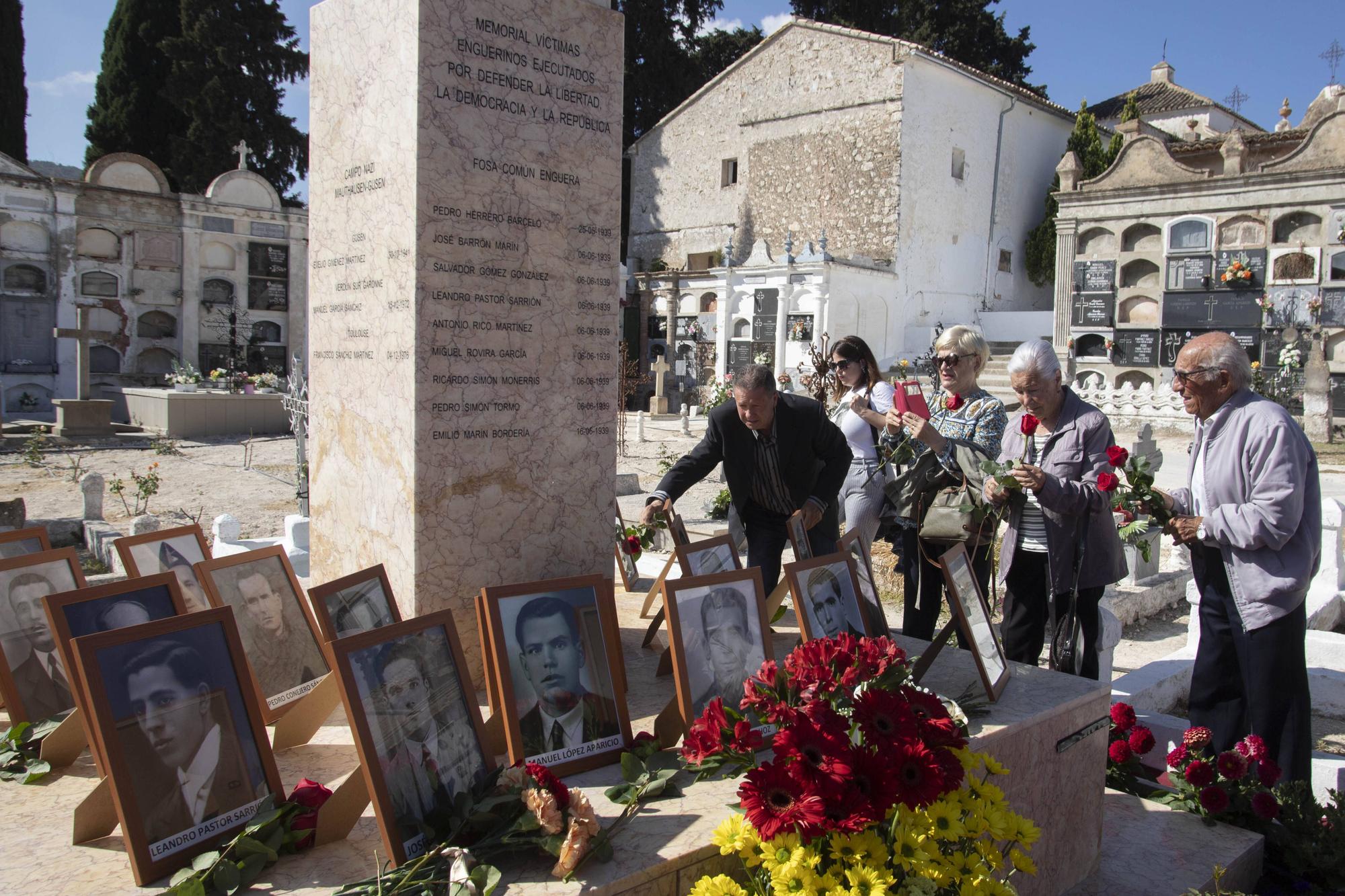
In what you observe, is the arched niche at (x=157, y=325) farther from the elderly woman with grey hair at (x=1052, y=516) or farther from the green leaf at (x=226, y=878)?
the green leaf at (x=226, y=878)

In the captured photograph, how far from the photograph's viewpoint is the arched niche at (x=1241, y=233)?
19.9 metres

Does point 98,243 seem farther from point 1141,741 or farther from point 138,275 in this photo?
point 1141,741

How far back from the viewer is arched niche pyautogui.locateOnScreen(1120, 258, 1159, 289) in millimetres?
21406

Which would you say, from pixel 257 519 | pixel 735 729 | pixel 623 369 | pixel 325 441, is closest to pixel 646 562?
pixel 325 441

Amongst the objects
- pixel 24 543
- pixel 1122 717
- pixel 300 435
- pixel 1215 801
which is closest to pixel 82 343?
pixel 300 435

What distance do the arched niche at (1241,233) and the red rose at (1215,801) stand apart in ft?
69.0

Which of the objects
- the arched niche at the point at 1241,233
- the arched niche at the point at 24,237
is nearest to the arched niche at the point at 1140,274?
the arched niche at the point at 1241,233

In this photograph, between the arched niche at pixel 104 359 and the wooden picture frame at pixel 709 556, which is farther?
the arched niche at pixel 104 359

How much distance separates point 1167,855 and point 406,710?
7.48 ft

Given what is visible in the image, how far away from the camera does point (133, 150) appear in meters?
27.2

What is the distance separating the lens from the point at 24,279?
65.4ft

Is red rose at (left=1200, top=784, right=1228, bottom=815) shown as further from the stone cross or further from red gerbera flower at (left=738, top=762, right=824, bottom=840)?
the stone cross

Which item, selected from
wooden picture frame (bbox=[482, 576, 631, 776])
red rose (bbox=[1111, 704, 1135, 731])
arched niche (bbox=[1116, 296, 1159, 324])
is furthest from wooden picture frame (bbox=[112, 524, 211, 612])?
arched niche (bbox=[1116, 296, 1159, 324])

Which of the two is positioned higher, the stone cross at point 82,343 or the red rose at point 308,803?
the stone cross at point 82,343
